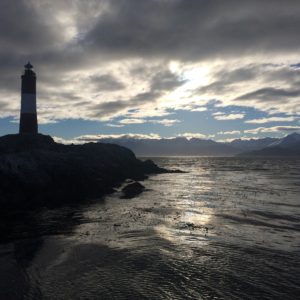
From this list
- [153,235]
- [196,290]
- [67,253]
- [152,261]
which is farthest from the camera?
[153,235]

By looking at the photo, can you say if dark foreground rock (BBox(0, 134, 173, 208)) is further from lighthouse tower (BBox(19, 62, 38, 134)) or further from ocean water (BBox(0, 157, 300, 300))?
ocean water (BBox(0, 157, 300, 300))

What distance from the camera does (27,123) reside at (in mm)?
63562

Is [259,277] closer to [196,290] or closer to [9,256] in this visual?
[196,290]

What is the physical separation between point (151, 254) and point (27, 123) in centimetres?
4965

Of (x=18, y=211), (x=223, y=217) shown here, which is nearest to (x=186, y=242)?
(x=223, y=217)

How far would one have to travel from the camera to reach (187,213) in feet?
106

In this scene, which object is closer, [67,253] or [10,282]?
[10,282]

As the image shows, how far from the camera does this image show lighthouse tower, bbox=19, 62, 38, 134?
206 ft

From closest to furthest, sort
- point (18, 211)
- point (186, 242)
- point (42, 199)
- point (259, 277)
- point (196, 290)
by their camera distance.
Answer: point (196, 290) → point (259, 277) → point (186, 242) → point (18, 211) → point (42, 199)

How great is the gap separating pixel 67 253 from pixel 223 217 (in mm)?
14579

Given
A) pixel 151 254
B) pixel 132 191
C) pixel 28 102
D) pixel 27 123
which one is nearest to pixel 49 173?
pixel 132 191

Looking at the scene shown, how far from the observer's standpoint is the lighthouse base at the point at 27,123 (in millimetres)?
63463

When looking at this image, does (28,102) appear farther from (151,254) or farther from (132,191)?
(151,254)

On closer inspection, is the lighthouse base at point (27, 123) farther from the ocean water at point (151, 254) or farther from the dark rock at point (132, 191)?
the ocean water at point (151, 254)
